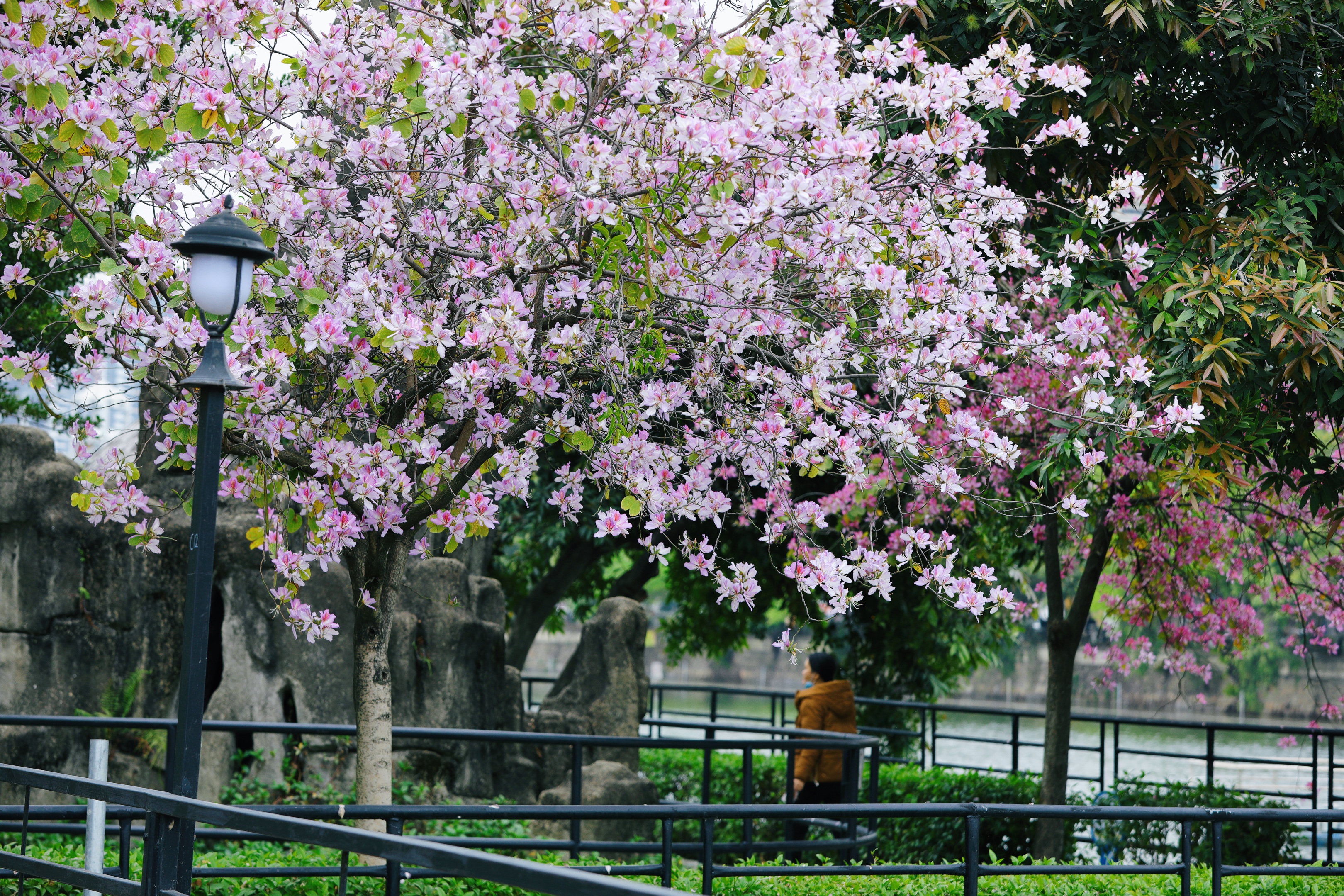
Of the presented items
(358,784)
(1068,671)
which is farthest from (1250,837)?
(358,784)

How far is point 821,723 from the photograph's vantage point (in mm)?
10703

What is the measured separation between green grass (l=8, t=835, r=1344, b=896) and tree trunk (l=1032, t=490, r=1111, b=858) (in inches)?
121

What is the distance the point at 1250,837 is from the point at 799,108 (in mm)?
8865

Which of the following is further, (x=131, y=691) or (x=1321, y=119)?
(x=131, y=691)

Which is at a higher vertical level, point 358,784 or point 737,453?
point 737,453

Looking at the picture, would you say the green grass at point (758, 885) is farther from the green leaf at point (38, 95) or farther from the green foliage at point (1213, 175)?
the green leaf at point (38, 95)

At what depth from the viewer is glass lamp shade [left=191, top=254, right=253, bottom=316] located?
484 centimetres

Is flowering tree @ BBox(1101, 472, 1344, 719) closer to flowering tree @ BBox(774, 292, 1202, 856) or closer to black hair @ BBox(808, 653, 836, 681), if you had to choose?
flowering tree @ BBox(774, 292, 1202, 856)

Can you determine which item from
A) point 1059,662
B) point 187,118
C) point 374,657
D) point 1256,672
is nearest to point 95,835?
point 374,657

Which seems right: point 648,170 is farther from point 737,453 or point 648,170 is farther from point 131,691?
point 131,691

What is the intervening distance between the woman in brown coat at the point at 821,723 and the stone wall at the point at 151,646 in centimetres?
334

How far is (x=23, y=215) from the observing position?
5445mm

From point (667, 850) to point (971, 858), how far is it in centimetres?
124

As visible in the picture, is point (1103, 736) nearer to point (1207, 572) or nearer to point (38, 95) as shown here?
point (1207, 572)
